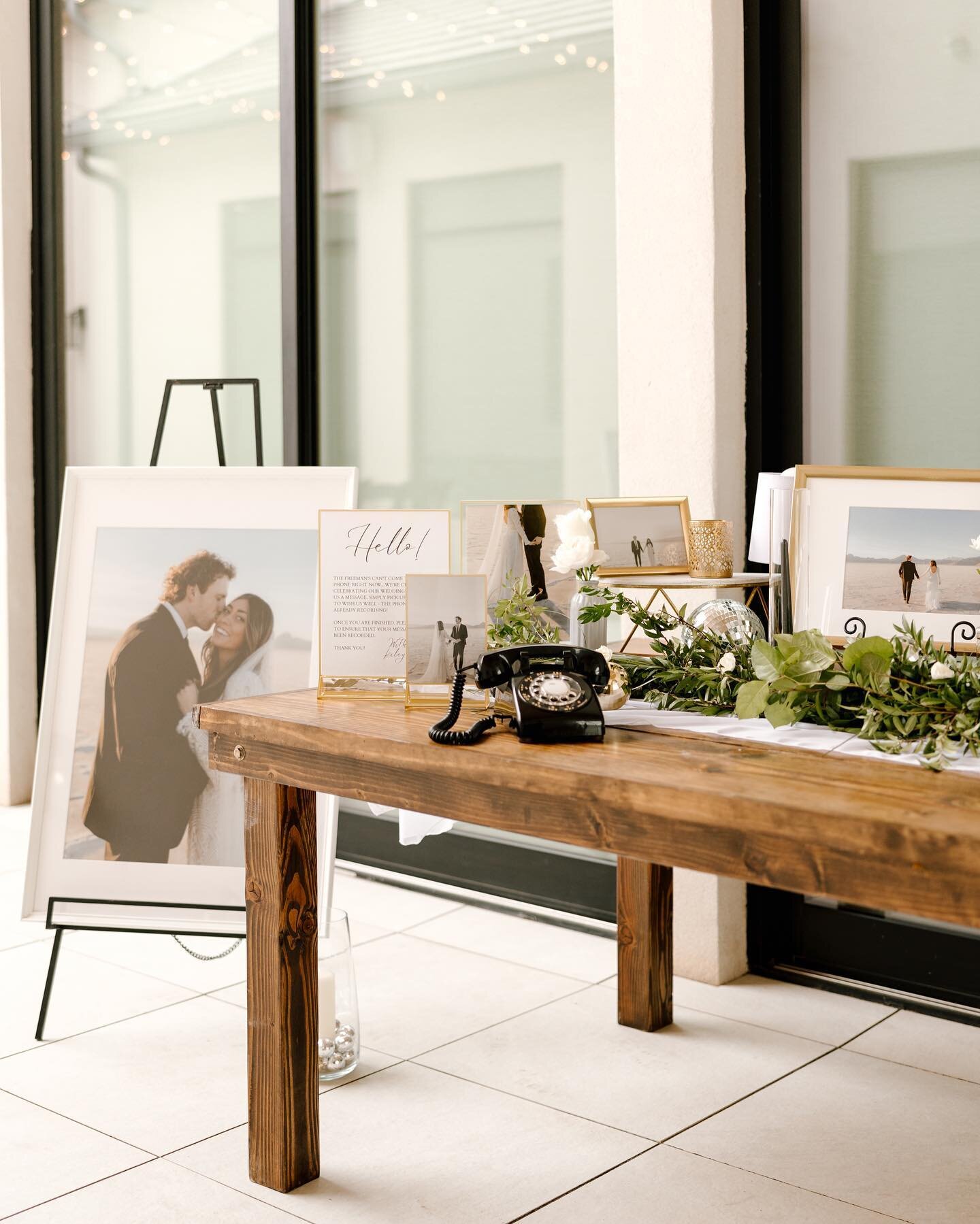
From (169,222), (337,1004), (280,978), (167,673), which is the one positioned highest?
(169,222)

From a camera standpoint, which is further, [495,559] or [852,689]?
[495,559]

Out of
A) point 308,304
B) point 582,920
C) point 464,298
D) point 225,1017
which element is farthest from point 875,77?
point 225,1017

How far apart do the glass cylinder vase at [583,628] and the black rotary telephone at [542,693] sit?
0.10 m

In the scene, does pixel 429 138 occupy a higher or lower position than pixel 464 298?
higher

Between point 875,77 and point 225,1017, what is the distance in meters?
2.25

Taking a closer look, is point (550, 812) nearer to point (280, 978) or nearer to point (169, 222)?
point (280, 978)

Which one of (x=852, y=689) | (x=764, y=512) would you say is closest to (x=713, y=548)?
(x=764, y=512)

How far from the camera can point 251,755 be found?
1.88m

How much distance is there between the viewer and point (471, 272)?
3361mm

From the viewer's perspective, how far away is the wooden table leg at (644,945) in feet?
8.17

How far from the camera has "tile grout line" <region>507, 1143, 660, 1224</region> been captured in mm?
1873

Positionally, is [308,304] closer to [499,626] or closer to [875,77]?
[875,77]

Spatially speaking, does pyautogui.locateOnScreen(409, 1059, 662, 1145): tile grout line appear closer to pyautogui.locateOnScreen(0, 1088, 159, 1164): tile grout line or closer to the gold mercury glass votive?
pyautogui.locateOnScreen(0, 1088, 159, 1164): tile grout line

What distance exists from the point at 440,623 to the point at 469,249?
1.74m
